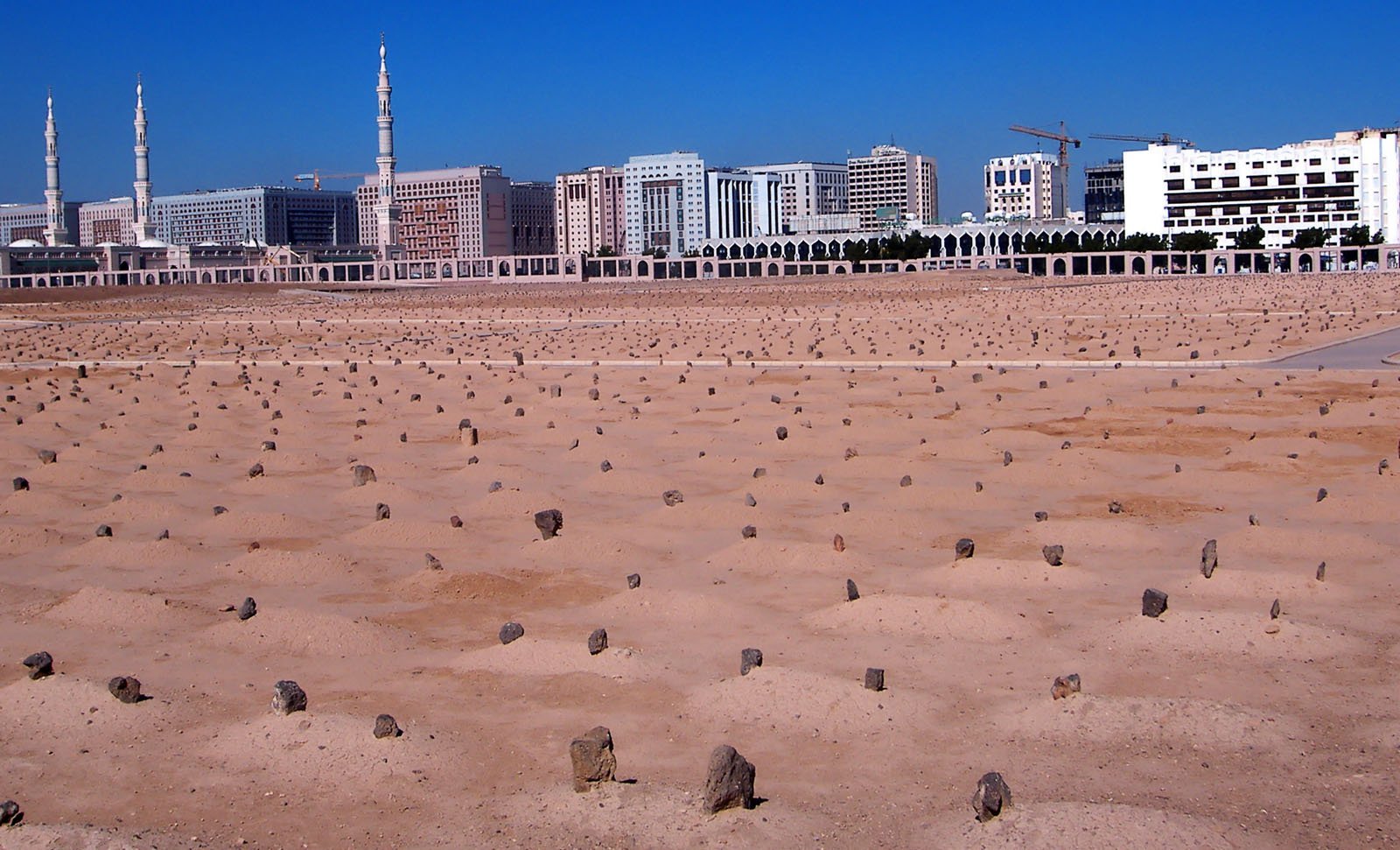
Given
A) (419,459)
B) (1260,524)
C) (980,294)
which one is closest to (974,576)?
(1260,524)

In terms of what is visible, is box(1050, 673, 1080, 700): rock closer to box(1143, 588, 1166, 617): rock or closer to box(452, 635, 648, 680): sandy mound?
box(1143, 588, 1166, 617): rock

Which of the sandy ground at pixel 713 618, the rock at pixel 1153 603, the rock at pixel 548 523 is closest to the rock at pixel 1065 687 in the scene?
the sandy ground at pixel 713 618

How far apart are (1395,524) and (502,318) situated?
38671mm

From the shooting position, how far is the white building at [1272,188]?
460 ft

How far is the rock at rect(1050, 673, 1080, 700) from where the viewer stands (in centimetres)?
631

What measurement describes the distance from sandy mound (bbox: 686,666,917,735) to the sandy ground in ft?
0.09

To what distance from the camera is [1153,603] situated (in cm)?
758

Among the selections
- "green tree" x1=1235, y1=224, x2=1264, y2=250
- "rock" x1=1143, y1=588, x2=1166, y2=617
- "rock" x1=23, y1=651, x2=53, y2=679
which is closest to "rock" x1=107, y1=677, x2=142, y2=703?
"rock" x1=23, y1=651, x2=53, y2=679

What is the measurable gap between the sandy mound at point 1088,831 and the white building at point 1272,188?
150818 millimetres

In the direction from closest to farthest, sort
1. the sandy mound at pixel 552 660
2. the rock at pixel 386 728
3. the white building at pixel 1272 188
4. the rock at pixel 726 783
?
the rock at pixel 726 783
the rock at pixel 386 728
the sandy mound at pixel 552 660
the white building at pixel 1272 188

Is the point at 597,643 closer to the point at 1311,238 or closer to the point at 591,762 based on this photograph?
the point at 591,762

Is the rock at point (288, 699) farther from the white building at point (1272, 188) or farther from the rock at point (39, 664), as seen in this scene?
the white building at point (1272, 188)

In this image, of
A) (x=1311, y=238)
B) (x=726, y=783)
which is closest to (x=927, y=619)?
(x=726, y=783)

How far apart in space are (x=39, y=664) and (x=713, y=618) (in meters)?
3.58
